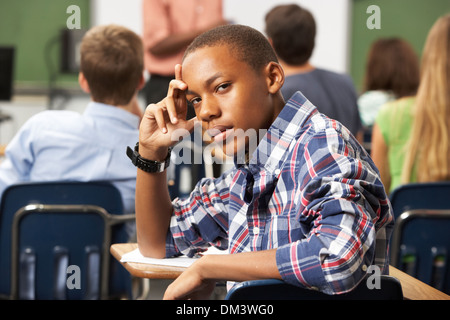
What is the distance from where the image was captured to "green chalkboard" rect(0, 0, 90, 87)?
6055 mm

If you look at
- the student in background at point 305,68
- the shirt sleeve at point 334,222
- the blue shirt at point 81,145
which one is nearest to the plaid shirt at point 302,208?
the shirt sleeve at point 334,222

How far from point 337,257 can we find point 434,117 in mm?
1630

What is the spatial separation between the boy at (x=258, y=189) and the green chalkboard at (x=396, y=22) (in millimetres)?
5139

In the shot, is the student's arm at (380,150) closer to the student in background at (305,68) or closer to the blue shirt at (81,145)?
the student in background at (305,68)

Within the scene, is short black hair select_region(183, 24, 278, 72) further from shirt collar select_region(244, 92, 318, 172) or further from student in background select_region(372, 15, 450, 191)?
student in background select_region(372, 15, 450, 191)

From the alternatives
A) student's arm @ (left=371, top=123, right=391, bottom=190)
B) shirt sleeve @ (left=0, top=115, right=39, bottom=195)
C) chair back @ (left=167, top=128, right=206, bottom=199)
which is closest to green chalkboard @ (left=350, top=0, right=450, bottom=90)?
chair back @ (left=167, top=128, right=206, bottom=199)

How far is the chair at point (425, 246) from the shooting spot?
6.75 ft

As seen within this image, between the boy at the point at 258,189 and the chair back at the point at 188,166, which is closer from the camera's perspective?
the boy at the point at 258,189

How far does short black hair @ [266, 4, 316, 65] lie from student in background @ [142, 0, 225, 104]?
56cm

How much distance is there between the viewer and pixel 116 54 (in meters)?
2.11

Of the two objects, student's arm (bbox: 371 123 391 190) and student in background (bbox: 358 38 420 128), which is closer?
student's arm (bbox: 371 123 391 190)

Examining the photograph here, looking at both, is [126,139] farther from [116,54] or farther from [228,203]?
[228,203]

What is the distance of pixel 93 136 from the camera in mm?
2062

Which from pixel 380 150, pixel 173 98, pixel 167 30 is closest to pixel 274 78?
pixel 173 98
